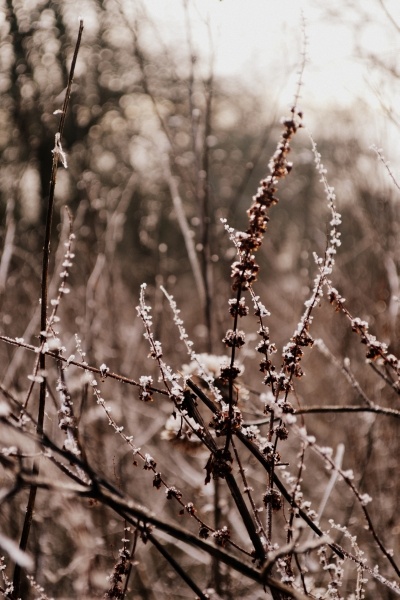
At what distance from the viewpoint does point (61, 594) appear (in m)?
3.83

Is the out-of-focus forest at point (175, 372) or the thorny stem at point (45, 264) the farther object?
the out-of-focus forest at point (175, 372)

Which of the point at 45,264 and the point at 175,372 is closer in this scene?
the point at 45,264

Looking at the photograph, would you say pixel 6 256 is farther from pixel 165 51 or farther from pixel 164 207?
pixel 164 207

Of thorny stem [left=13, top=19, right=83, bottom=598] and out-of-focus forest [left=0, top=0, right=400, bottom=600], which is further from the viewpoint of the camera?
out-of-focus forest [left=0, top=0, right=400, bottom=600]

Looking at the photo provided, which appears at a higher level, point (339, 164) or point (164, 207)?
point (164, 207)

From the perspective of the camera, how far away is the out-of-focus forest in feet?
3.59

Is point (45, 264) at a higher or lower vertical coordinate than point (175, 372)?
lower

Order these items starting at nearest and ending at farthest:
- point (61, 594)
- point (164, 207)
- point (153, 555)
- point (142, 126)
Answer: point (61, 594) → point (153, 555) → point (142, 126) → point (164, 207)

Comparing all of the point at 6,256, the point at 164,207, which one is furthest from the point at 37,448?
the point at 164,207

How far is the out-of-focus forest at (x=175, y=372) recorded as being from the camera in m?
1.09

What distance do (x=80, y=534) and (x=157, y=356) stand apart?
2.12 ft

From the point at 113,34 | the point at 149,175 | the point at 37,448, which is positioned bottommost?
the point at 37,448

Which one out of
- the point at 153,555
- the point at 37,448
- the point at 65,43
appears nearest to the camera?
the point at 37,448

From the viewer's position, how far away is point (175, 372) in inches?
102
